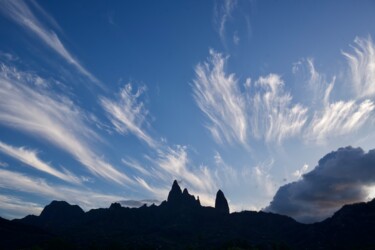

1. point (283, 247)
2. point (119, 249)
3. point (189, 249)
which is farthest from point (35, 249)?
point (283, 247)

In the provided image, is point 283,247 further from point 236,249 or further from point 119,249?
point 119,249

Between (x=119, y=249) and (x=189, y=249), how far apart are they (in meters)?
45.2

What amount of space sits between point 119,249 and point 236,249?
9228cm

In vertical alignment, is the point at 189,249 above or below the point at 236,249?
above

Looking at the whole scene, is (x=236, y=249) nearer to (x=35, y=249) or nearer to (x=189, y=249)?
(x=189, y=249)

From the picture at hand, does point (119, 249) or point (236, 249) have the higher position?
point (119, 249)

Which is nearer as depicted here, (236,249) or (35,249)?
(236,249)

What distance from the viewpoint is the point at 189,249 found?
19288 centimetres

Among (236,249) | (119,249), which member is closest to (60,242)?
(119,249)

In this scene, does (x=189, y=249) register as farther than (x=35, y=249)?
Yes

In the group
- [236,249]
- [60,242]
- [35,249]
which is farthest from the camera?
[60,242]

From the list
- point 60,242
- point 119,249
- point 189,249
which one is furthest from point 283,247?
point 60,242

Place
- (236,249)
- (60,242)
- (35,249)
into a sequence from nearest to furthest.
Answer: (236,249), (35,249), (60,242)

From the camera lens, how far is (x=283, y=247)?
190 m
